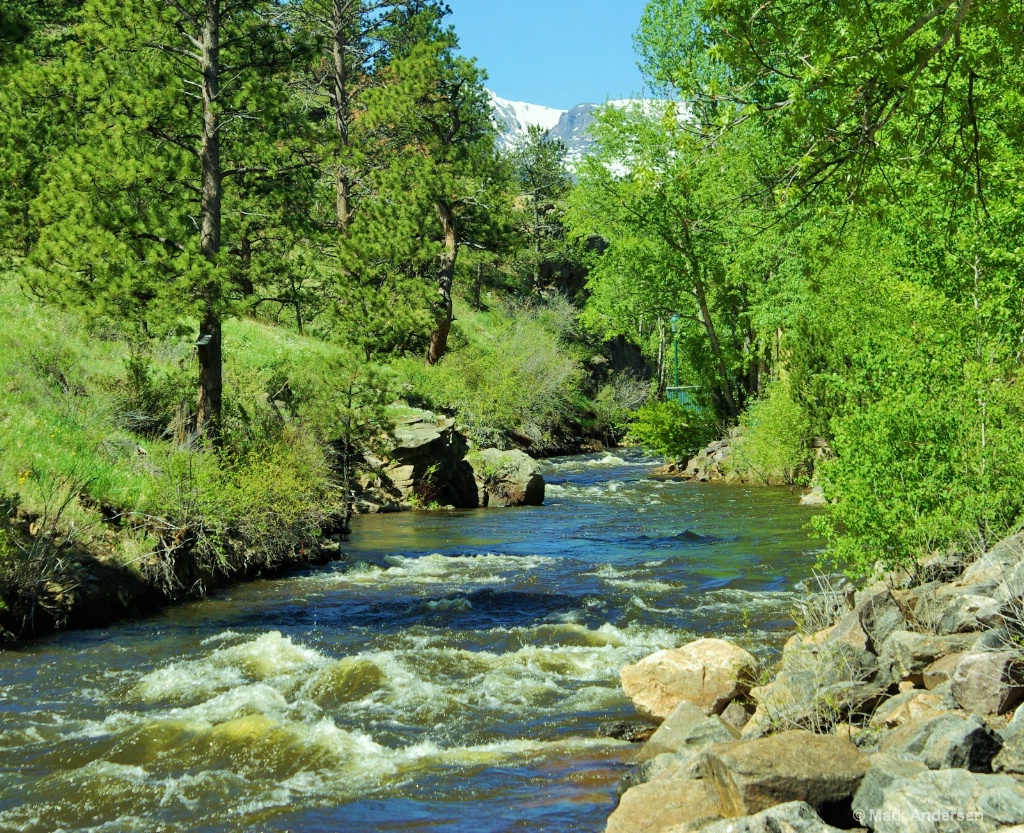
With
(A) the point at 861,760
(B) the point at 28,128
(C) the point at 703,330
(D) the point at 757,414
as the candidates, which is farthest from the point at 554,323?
(A) the point at 861,760

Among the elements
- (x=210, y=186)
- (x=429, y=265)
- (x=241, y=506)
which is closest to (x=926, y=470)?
(x=241, y=506)

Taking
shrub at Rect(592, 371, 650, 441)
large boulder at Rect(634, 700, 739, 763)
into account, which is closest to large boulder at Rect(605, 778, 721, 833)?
large boulder at Rect(634, 700, 739, 763)

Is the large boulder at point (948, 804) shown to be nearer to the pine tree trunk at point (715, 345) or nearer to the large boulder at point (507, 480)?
the large boulder at point (507, 480)

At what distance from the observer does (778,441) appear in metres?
28.8

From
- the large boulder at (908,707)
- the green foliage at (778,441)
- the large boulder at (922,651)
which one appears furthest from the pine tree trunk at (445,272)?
the large boulder at (908,707)

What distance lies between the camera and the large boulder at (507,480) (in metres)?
27.0

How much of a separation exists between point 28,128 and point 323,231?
6080 millimetres

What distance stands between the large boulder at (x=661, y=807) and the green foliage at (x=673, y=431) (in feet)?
93.9

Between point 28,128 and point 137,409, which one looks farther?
point 28,128

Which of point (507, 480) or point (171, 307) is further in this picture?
point (507, 480)

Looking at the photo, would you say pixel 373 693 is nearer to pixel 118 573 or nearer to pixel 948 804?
pixel 118 573

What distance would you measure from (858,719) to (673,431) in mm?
27455

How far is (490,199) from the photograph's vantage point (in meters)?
37.5

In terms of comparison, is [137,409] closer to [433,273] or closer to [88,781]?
[88,781]
